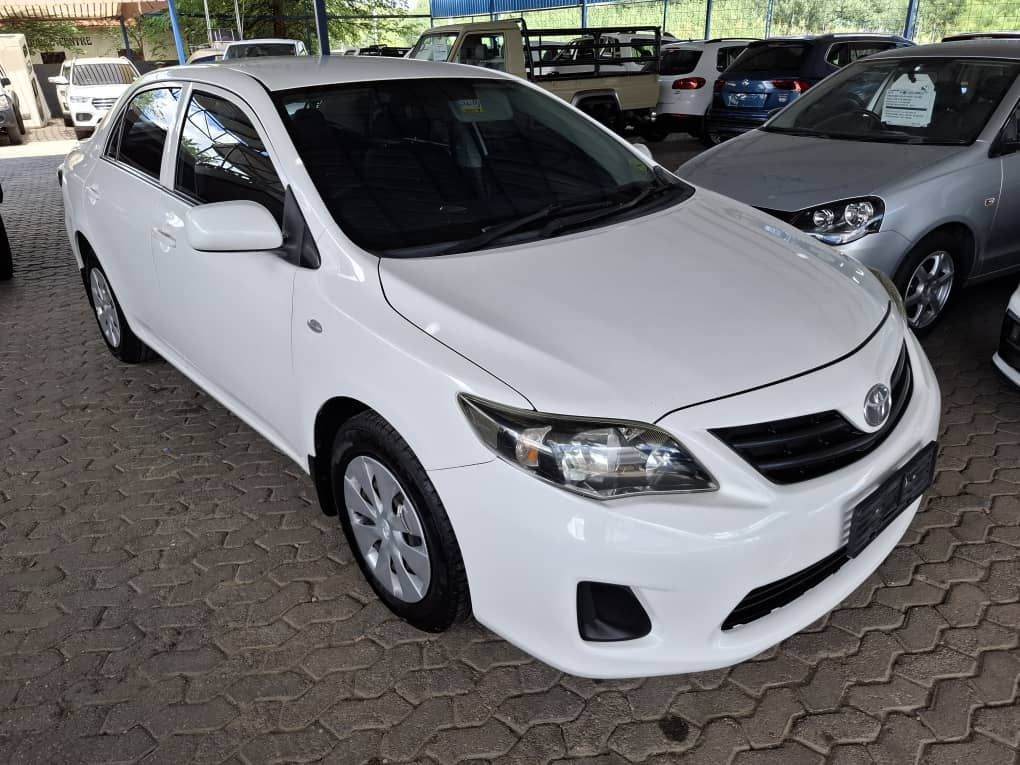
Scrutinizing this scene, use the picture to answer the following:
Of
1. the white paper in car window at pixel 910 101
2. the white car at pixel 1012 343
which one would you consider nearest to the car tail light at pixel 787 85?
the white paper in car window at pixel 910 101

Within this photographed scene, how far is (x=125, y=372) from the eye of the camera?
15.5ft

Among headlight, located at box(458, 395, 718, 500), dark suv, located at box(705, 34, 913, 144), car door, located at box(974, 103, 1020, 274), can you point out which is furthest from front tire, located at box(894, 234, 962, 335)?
dark suv, located at box(705, 34, 913, 144)

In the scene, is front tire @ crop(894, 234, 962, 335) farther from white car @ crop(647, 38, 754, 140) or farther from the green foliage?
the green foliage

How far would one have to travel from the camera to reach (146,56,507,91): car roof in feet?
9.91

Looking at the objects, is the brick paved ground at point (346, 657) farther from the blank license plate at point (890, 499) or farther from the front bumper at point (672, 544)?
the blank license plate at point (890, 499)

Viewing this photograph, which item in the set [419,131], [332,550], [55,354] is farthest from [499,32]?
[332,550]

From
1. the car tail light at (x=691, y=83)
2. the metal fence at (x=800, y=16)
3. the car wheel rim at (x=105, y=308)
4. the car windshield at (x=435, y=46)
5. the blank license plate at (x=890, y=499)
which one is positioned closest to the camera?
the blank license plate at (x=890, y=499)

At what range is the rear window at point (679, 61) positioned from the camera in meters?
12.2

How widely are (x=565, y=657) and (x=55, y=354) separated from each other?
4.36 m

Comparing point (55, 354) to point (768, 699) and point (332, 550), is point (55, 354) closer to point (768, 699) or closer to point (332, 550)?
point (332, 550)

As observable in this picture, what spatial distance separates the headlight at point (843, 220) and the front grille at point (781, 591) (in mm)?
2525

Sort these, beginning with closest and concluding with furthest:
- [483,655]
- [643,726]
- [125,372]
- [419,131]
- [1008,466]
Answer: [643,726], [483,655], [419,131], [1008,466], [125,372]

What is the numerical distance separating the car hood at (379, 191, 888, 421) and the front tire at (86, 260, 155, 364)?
2.70 meters

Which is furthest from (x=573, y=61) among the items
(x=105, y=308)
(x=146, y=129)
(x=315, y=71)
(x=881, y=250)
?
(x=315, y=71)
